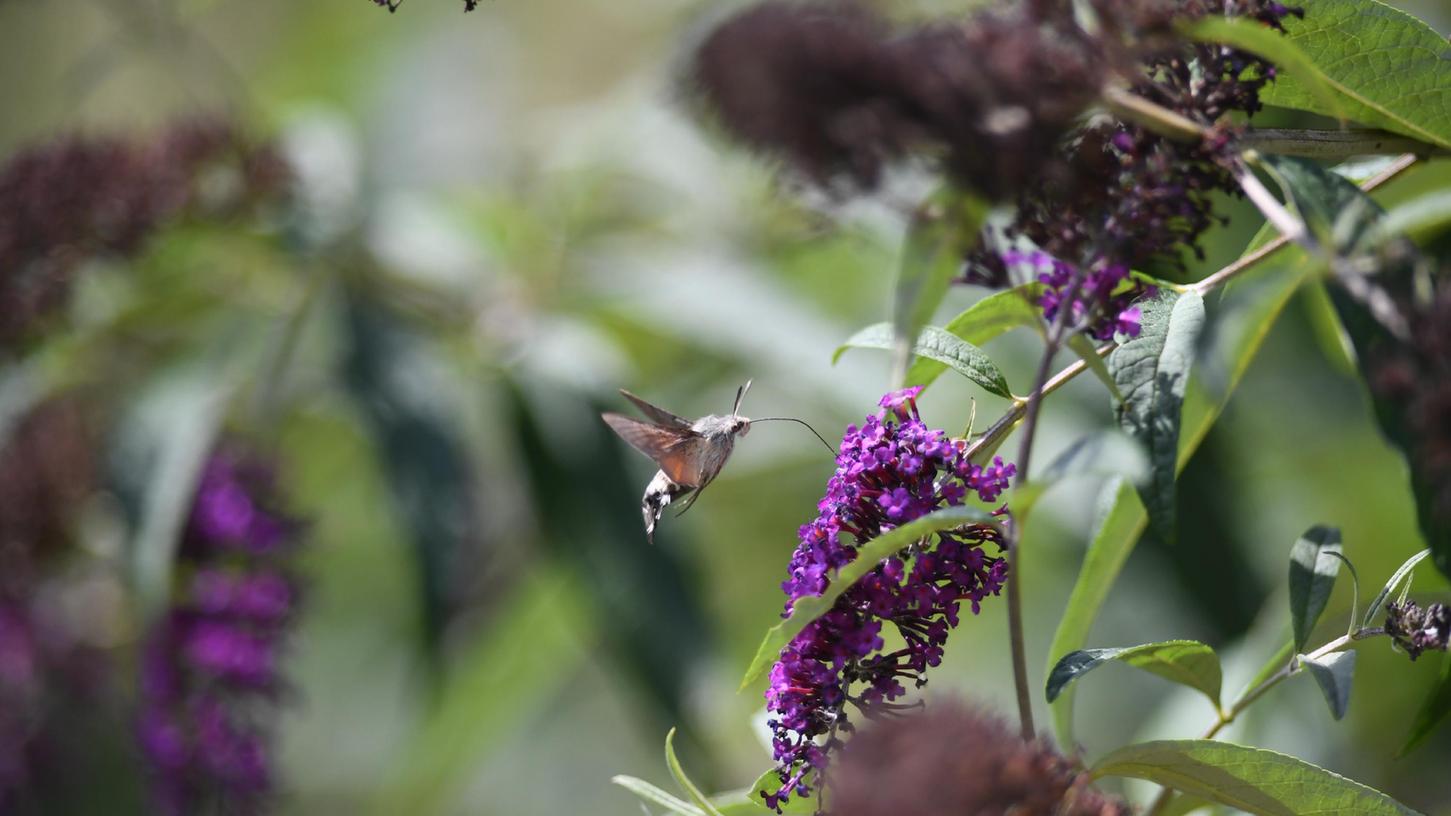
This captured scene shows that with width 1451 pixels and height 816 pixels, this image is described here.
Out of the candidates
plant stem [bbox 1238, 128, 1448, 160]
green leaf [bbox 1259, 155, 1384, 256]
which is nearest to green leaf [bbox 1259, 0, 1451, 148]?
plant stem [bbox 1238, 128, 1448, 160]

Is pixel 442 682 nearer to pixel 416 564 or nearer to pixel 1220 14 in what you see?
pixel 416 564

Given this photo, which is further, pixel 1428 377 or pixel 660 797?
pixel 660 797

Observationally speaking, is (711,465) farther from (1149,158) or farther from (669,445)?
(1149,158)

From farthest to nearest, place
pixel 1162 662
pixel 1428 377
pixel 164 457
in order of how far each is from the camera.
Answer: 1. pixel 164 457
2. pixel 1162 662
3. pixel 1428 377

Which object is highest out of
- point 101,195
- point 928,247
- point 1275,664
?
point 101,195

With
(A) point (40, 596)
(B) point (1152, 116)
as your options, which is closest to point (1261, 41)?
(B) point (1152, 116)

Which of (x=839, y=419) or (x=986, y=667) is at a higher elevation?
(x=839, y=419)

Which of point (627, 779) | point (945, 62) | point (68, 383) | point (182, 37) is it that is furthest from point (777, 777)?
point (182, 37)
